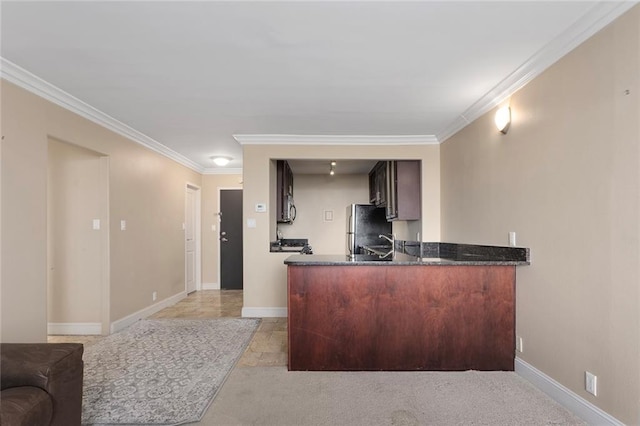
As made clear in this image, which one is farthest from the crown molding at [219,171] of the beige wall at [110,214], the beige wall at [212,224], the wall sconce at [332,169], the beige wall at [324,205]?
the wall sconce at [332,169]

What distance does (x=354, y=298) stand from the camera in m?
2.83

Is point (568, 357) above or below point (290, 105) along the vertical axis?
below

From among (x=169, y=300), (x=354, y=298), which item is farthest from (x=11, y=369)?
(x=169, y=300)

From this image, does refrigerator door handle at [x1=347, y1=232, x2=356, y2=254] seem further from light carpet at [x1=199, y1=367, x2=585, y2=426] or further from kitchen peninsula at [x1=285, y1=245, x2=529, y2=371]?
light carpet at [x1=199, y1=367, x2=585, y2=426]

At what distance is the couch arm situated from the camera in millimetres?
1657

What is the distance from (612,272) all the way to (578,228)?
326 millimetres

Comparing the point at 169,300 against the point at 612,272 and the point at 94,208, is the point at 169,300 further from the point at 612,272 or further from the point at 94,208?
the point at 612,272

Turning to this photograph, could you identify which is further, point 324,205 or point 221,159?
point 324,205

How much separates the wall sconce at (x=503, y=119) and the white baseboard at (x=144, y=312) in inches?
173

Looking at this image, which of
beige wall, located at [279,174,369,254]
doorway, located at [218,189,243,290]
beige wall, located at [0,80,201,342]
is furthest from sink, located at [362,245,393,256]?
beige wall, located at [0,80,201,342]

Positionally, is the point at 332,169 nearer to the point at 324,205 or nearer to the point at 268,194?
the point at 324,205

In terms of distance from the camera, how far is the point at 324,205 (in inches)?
269

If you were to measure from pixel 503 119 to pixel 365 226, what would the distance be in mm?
3618

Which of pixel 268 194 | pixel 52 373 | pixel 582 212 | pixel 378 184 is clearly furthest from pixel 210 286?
pixel 582 212
